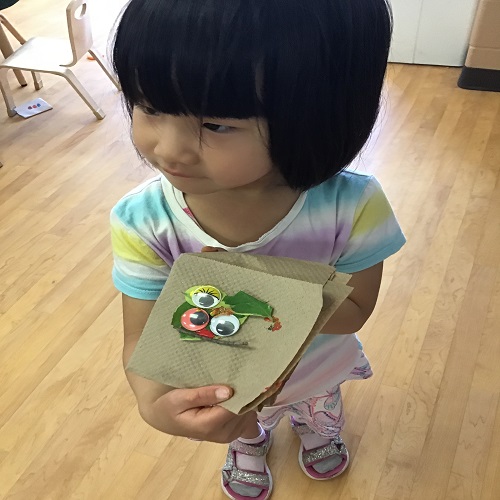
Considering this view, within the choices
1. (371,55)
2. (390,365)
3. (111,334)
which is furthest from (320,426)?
(371,55)

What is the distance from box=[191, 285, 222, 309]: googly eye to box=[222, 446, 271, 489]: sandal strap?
2.16ft

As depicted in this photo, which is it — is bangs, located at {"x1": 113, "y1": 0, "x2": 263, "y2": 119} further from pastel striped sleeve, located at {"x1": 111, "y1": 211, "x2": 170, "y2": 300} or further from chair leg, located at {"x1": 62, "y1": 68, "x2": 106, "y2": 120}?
chair leg, located at {"x1": 62, "y1": 68, "x2": 106, "y2": 120}

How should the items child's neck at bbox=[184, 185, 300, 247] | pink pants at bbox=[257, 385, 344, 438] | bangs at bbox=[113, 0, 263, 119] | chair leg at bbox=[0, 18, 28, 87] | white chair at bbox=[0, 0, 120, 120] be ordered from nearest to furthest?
bangs at bbox=[113, 0, 263, 119]
child's neck at bbox=[184, 185, 300, 247]
pink pants at bbox=[257, 385, 344, 438]
white chair at bbox=[0, 0, 120, 120]
chair leg at bbox=[0, 18, 28, 87]

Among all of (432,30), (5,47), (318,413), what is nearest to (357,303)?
(318,413)

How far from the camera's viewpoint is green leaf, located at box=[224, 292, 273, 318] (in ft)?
1.74

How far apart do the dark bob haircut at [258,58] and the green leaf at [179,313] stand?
161 millimetres

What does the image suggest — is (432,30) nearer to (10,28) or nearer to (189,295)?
(10,28)

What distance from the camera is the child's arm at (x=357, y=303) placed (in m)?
0.75

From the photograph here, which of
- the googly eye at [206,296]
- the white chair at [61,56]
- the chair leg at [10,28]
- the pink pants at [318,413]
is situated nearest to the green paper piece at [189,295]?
the googly eye at [206,296]

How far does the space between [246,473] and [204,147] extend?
791 mm

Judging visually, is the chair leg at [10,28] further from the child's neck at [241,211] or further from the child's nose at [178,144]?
the child's nose at [178,144]

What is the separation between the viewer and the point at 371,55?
519 millimetres

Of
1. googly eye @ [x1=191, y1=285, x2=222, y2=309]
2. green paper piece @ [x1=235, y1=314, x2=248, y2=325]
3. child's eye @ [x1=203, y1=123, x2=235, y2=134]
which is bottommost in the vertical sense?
green paper piece @ [x1=235, y1=314, x2=248, y2=325]

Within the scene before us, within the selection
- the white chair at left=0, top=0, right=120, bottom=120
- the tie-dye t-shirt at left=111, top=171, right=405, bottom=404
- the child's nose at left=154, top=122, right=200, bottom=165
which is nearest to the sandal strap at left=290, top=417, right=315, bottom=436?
the tie-dye t-shirt at left=111, top=171, right=405, bottom=404
